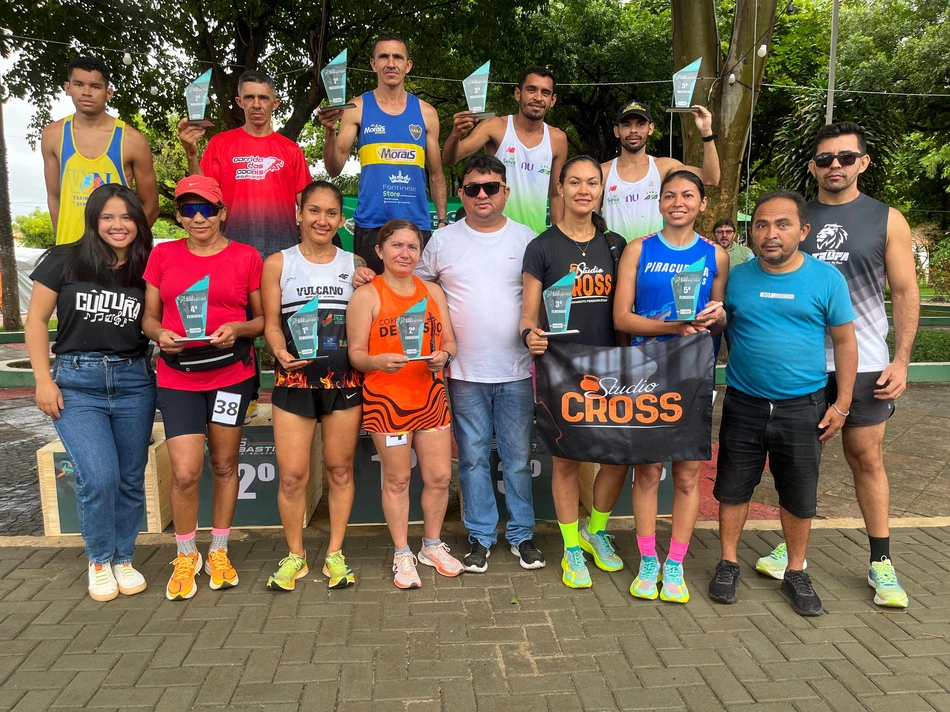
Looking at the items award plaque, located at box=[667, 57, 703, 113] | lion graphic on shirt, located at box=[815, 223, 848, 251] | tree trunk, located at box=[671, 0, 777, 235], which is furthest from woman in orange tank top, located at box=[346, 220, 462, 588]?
tree trunk, located at box=[671, 0, 777, 235]

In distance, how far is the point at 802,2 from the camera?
21000 mm

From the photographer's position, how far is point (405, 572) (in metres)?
3.65

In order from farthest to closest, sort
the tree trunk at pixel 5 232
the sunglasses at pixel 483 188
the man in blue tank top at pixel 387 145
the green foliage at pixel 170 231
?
1. the green foliage at pixel 170 231
2. the tree trunk at pixel 5 232
3. the man in blue tank top at pixel 387 145
4. the sunglasses at pixel 483 188

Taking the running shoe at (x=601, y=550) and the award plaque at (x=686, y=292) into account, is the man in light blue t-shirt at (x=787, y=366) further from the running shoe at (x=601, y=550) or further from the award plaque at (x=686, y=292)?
the running shoe at (x=601, y=550)

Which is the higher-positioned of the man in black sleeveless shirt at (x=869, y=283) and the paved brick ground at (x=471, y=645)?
the man in black sleeveless shirt at (x=869, y=283)

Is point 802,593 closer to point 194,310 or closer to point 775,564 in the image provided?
point 775,564

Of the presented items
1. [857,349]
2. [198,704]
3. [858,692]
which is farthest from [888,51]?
[198,704]

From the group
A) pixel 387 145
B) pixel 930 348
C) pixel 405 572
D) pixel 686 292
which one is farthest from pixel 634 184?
pixel 930 348

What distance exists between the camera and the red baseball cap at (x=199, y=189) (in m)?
3.39

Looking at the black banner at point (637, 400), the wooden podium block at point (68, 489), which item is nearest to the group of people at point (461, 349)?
the black banner at point (637, 400)

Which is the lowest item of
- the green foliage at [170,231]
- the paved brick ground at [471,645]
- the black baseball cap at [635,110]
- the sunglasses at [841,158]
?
the paved brick ground at [471,645]

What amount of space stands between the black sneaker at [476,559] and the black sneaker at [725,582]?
4.00ft

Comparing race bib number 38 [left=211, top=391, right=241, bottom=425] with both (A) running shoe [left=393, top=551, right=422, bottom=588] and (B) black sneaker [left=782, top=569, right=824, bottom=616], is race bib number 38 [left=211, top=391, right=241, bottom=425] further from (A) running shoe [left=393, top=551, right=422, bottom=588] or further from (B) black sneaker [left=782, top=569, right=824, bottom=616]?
(B) black sneaker [left=782, top=569, right=824, bottom=616]

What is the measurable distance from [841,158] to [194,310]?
10.7 feet
